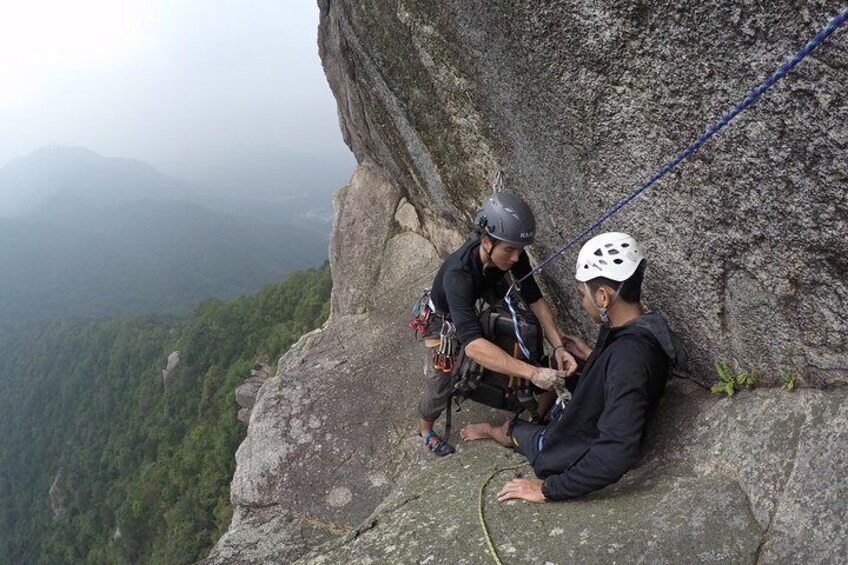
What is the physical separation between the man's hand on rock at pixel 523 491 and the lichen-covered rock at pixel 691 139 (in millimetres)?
1824

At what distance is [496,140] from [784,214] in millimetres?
3493

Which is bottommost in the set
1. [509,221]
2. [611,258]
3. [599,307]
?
[599,307]

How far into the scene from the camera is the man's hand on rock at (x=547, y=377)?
14.5 feet

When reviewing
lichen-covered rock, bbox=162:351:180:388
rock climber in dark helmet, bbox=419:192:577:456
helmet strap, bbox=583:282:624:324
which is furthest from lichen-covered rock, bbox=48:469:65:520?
helmet strap, bbox=583:282:624:324

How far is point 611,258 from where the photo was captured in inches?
149

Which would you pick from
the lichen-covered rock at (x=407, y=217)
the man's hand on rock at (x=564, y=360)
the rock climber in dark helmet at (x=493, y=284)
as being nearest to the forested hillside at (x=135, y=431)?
the lichen-covered rock at (x=407, y=217)

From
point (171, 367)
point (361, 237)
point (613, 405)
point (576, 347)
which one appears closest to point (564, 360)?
point (576, 347)

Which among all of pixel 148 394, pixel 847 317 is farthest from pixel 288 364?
pixel 148 394

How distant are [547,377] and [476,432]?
6.93 ft

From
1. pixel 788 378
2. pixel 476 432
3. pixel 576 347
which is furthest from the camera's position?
pixel 476 432

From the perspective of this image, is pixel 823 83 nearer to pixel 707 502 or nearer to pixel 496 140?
pixel 707 502

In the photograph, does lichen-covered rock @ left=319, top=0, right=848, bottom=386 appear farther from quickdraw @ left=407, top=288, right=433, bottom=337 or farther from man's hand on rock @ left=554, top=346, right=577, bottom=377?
quickdraw @ left=407, top=288, right=433, bottom=337

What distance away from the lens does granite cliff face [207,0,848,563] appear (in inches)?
117

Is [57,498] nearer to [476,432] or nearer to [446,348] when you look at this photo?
[476,432]
